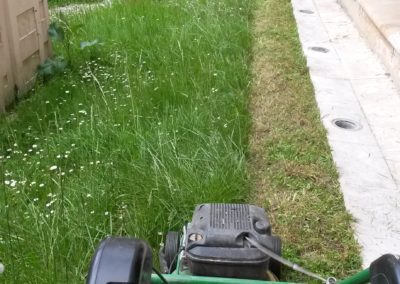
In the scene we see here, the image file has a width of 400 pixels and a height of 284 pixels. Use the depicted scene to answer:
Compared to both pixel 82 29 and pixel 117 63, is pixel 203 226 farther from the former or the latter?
pixel 82 29

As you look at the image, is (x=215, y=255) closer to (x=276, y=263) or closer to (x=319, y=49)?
(x=276, y=263)

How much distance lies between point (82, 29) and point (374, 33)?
2671 millimetres

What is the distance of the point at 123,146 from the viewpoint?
9.86 ft

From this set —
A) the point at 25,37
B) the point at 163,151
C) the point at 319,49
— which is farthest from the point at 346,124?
the point at 25,37

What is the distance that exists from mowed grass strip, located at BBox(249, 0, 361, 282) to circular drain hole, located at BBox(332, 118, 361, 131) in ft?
0.38

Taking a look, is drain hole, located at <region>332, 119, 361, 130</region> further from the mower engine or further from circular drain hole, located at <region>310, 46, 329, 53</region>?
the mower engine

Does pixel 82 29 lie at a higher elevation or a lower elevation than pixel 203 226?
lower

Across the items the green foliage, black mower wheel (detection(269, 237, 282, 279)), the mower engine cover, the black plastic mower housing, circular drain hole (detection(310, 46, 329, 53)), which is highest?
the black plastic mower housing

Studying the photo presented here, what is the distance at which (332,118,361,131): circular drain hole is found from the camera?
3.32m

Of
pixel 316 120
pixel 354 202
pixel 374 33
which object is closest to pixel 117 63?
pixel 316 120

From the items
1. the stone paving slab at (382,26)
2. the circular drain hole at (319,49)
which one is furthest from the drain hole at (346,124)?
the circular drain hole at (319,49)

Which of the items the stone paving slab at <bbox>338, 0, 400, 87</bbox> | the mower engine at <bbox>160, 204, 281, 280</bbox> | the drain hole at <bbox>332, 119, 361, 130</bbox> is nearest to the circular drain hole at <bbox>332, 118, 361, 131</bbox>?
the drain hole at <bbox>332, 119, 361, 130</bbox>

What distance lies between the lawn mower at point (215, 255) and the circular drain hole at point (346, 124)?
60.5 inches

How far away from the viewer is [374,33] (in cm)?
468
